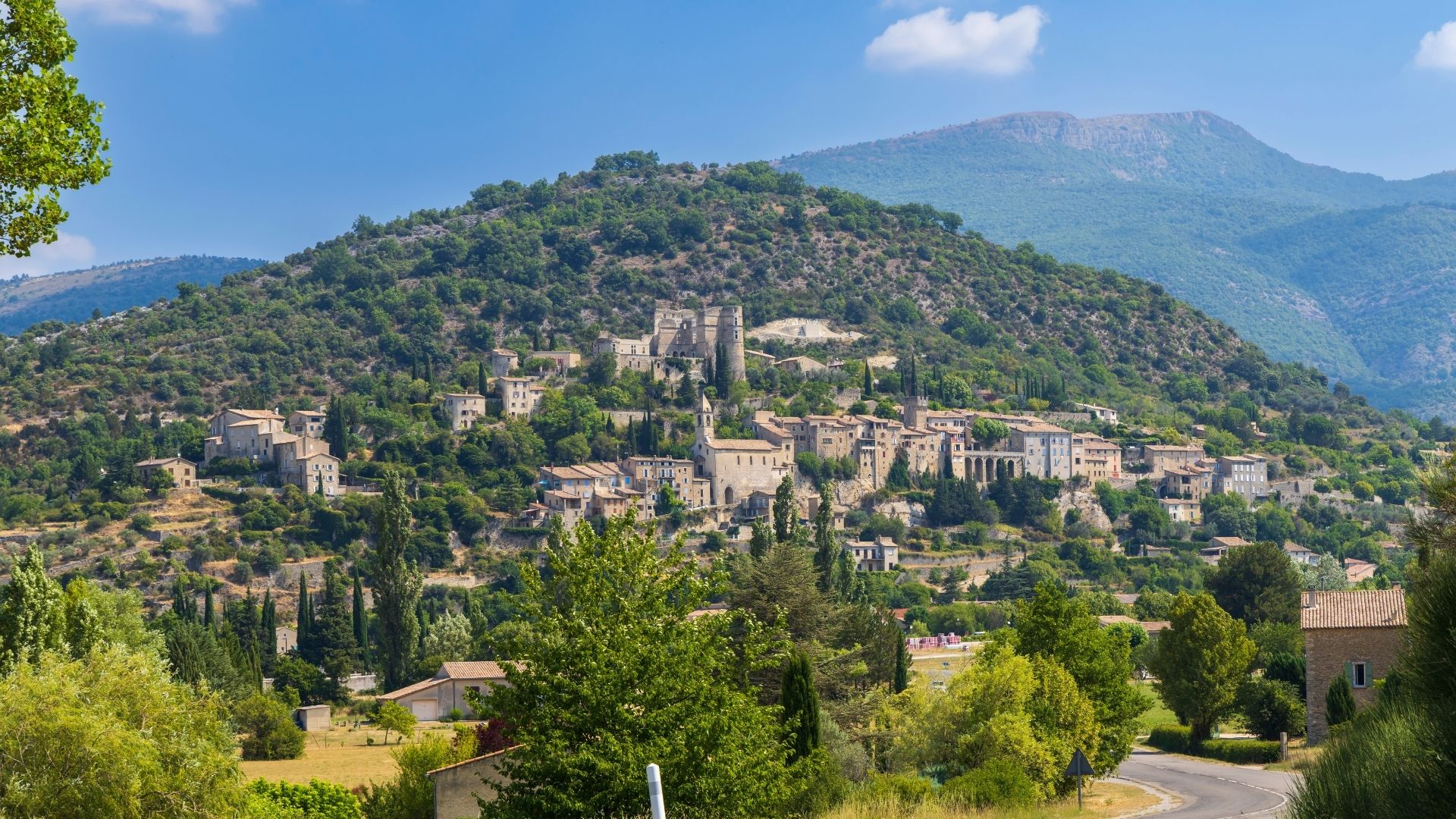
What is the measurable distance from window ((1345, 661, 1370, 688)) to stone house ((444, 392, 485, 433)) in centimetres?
10722

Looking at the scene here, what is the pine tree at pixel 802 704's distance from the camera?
88.9ft

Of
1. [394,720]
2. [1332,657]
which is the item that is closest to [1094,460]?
[394,720]

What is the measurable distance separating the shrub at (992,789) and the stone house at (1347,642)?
38.2 ft

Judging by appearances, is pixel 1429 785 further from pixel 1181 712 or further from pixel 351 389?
pixel 351 389

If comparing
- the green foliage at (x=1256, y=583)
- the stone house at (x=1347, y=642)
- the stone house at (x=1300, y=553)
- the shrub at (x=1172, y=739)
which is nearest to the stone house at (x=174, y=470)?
the green foliage at (x=1256, y=583)

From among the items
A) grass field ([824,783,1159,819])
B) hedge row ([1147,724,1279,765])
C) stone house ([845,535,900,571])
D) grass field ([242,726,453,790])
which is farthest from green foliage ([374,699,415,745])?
stone house ([845,535,900,571])

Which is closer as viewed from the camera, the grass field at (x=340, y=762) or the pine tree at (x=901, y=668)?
the grass field at (x=340, y=762)

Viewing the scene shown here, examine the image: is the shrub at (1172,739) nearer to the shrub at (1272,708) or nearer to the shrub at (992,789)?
the shrub at (1272,708)

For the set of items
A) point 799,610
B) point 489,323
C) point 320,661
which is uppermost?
point 489,323

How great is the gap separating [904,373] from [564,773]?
144 m

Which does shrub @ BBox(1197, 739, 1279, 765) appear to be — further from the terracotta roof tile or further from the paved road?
the terracotta roof tile

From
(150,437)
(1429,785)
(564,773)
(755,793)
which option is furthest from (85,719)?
(150,437)

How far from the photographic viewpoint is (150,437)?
5394 inches

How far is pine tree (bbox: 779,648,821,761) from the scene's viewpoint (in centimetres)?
2711
